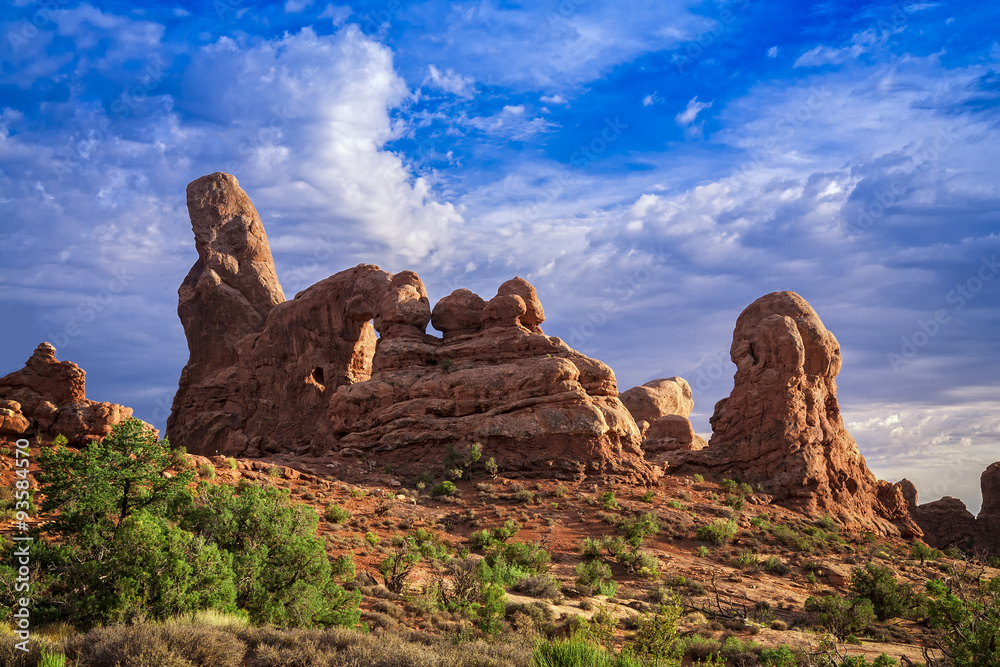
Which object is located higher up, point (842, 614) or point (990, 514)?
point (990, 514)

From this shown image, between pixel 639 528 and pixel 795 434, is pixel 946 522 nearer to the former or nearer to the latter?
pixel 795 434

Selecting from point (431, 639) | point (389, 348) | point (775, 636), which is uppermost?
point (389, 348)

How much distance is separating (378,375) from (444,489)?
8.85 m

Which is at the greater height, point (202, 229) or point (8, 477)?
point (202, 229)

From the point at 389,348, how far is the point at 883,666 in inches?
1112

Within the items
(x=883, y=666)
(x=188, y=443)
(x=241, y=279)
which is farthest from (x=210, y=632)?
(x=241, y=279)

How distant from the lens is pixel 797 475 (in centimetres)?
3316

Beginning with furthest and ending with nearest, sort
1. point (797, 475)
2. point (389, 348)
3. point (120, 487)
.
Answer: point (389, 348), point (797, 475), point (120, 487)

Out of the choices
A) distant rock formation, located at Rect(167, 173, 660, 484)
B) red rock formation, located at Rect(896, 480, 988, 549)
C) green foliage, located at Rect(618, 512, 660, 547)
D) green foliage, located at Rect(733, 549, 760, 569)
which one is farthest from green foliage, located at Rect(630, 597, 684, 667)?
red rock formation, located at Rect(896, 480, 988, 549)

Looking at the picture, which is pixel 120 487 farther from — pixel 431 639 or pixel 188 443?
pixel 188 443

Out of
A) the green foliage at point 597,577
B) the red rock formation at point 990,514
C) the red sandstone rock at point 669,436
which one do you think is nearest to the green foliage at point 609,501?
the green foliage at point 597,577

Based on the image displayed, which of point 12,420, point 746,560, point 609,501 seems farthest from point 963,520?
point 12,420

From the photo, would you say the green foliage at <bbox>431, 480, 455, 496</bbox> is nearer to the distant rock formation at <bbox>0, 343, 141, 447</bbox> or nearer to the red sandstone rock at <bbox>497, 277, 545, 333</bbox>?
the red sandstone rock at <bbox>497, 277, 545, 333</bbox>

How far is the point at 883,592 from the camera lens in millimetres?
20609
